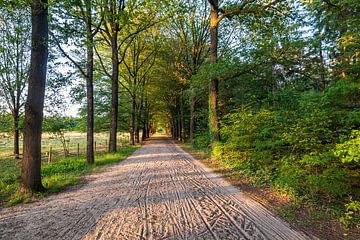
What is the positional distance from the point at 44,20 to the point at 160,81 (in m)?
19.6

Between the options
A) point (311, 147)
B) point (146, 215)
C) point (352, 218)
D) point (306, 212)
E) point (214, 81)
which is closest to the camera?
point (352, 218)

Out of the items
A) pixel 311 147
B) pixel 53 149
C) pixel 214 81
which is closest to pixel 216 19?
pixel 214 81

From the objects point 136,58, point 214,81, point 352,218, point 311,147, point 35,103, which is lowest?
point 352,218

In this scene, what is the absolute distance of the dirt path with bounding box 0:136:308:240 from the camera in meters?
2.94

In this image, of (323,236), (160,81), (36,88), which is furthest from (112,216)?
(160,81)

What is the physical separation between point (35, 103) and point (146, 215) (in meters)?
4.09

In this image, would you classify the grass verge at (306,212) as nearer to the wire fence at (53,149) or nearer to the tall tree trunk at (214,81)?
the tall tree trunk at (214,81)

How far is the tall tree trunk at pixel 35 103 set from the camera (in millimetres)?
4805

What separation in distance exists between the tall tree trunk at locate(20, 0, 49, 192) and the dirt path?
0.84 meters

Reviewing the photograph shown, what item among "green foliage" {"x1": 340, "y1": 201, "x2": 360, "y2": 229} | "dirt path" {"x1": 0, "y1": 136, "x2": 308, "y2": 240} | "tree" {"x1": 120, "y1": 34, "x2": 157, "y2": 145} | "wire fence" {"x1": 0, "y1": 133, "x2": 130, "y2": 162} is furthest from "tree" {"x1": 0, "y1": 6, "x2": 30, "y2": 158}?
"green foliage" {"x1": 340, "y1": 201, "x2": 360, "y2": 229}

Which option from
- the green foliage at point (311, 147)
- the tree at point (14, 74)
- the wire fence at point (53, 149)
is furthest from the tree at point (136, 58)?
the green foliage at point (311, 147)

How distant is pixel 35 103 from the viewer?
4.88 m

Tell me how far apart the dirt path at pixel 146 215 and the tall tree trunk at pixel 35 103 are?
33.1 inches

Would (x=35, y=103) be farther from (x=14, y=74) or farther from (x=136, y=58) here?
(x=136, y=58)
